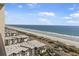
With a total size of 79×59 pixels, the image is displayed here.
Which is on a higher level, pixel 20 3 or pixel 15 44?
pixel 20 3

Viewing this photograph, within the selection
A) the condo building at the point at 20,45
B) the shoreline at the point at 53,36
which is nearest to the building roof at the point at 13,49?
the condo building at the point at 20,45

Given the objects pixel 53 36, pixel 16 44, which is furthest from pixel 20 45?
pixel 53 36

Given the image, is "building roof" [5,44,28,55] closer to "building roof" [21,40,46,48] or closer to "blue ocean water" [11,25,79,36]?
"building roof" [21,40,46,48]

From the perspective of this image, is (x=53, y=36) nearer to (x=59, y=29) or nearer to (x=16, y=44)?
(x=59, y=29)

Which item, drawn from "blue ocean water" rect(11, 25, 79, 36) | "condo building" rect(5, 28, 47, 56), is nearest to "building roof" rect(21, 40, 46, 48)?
"condo building" rect(5, 28, 47, 56)

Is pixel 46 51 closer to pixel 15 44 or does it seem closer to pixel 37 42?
pixel 37 42

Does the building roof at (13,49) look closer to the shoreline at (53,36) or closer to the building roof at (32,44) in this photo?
the building roof at (32,44)

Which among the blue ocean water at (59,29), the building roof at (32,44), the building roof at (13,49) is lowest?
the building roof at (13,49)

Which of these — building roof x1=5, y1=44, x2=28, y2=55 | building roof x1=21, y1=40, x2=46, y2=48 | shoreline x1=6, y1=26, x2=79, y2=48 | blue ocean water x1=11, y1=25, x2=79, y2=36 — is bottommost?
building roof x1=5, y1=44, x2=28, y2=55

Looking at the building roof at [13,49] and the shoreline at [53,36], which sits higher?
the shoreline at [53,36]

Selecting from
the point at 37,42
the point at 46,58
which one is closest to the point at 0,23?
the point at 37,42

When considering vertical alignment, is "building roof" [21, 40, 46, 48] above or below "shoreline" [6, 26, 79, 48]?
Result: below
